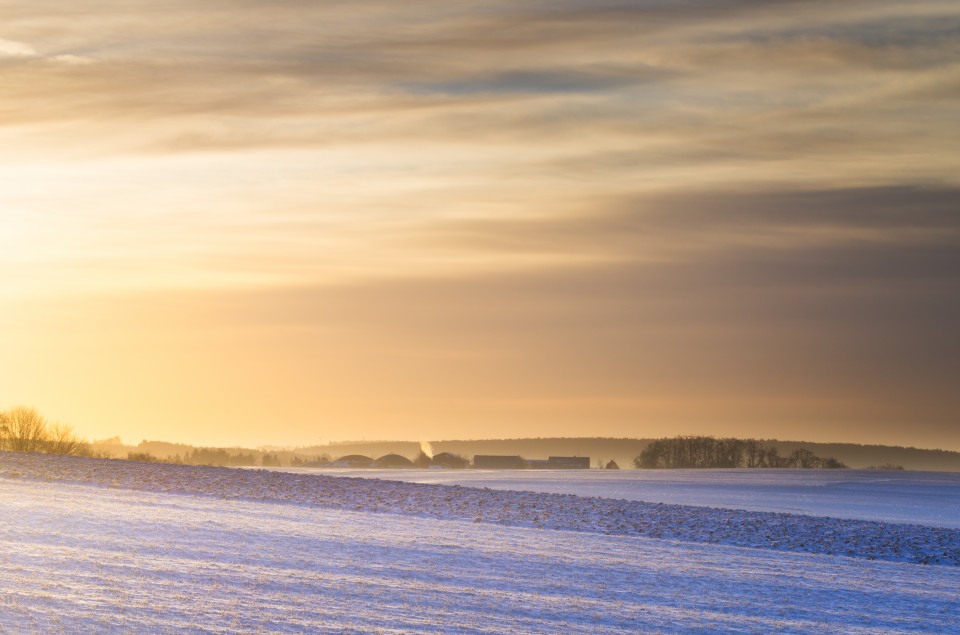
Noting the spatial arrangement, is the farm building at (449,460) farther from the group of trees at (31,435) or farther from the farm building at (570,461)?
the group of trees at (31,435)

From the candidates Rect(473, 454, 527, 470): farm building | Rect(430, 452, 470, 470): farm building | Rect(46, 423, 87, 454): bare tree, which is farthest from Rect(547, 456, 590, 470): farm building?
Rect(46, 423, 87, 454): bare tree

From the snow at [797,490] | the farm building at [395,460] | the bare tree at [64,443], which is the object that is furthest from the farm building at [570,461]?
the bare tree at [64,443]

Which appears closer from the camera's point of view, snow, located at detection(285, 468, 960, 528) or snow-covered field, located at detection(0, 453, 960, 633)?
snow-covered field, located at detection(0, 453, 960, 633)

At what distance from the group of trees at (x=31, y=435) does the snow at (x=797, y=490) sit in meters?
14.1

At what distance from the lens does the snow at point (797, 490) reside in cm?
3681

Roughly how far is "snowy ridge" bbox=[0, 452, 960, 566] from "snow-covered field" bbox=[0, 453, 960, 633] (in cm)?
16

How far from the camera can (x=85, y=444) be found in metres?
51.4

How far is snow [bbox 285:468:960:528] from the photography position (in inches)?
1449

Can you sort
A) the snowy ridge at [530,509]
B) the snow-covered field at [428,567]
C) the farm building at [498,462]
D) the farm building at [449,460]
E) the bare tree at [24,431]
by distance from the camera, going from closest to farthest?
the snow-covered field at [428,567], the snowy ridge at [530,509], the bare tree at [24,431], the farm building at [498,462], the farm building at [449,460]

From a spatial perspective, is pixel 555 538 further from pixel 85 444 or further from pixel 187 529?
pixel 85 444

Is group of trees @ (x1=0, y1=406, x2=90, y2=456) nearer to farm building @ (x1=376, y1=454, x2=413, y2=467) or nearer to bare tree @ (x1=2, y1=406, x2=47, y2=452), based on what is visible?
bare tree @ (x1=2, y1=406, x2=47, y2=452)

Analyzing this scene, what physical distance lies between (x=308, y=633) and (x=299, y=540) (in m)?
8.89

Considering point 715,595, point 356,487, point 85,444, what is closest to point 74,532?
point 715,595

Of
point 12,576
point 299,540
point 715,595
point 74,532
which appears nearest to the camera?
point 12,576
